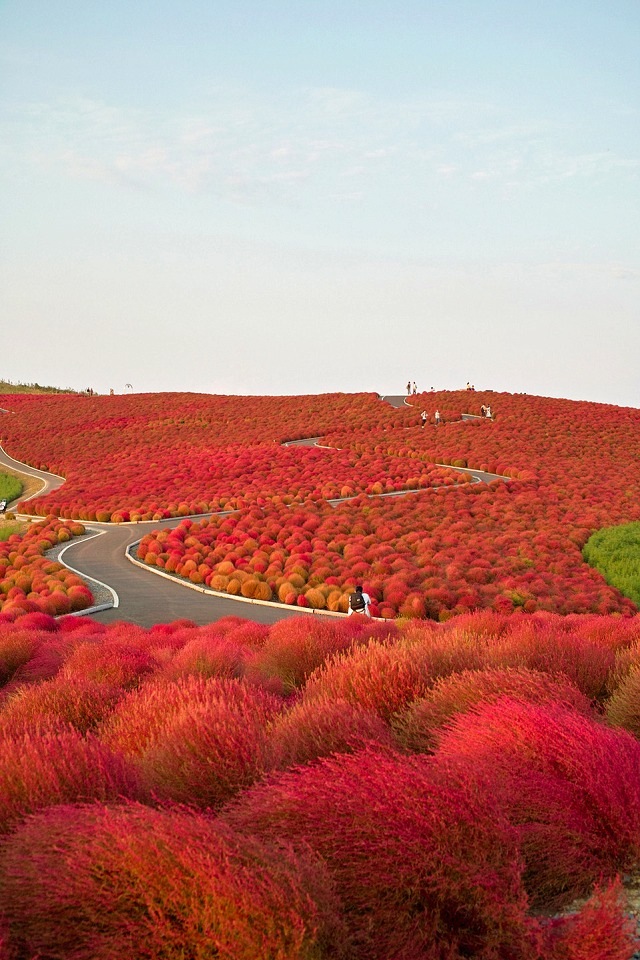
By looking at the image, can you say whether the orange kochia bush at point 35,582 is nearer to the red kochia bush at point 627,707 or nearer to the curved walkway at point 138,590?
the curved walkway at point 138,590

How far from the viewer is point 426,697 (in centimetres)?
634

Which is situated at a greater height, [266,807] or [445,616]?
[266,807]

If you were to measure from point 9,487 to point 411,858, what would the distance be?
138 feet

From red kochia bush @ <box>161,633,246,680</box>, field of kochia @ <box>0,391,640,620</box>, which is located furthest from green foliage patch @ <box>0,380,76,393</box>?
red kochia bush @ <box>161,633,246,680</box>

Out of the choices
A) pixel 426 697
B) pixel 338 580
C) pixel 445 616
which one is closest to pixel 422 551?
pixel 338 580

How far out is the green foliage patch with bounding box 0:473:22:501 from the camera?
4094 centimetres

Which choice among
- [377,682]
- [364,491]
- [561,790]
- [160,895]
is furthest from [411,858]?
[364,491]

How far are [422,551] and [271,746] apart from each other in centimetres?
1899

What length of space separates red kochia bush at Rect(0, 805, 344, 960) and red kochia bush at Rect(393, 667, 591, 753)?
218cm

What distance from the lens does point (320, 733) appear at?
16.9 ft

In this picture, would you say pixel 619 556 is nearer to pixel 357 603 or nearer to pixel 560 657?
pixel 357 603

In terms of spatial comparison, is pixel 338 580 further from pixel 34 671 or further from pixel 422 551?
pixel 34 671

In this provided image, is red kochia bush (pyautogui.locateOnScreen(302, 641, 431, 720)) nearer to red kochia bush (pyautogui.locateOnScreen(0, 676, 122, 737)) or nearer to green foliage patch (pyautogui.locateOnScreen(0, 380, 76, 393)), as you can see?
red kochia bush (pyautogui.locateOnScreen(0, 676, 122, 737))

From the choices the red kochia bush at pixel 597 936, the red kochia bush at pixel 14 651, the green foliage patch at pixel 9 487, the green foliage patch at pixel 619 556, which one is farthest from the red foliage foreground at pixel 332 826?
the green foliage patch at pixel 9 487
